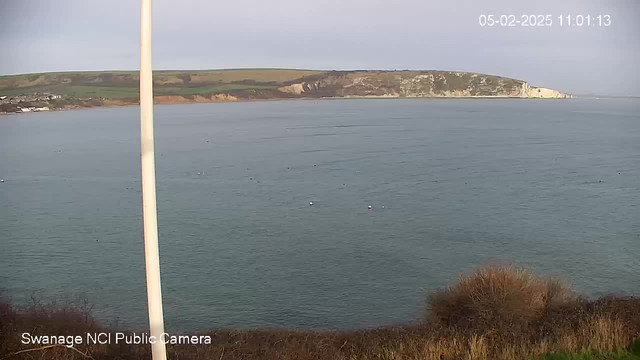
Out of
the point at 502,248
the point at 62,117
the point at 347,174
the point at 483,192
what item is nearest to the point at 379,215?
the point at 502,248

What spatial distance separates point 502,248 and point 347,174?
12.2 meters

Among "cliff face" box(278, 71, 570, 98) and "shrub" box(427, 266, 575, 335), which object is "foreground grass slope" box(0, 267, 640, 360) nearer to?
"shrub" box(427, 266, 575, 335)

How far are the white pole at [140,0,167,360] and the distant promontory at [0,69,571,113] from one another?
28.1 metres

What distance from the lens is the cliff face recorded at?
2712 inches

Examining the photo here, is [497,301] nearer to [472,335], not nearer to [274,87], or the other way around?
[472,335]

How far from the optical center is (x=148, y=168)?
317 centimetres

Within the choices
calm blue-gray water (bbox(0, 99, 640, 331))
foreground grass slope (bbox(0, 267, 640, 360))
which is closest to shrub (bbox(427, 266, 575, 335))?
foreground grass slope (bbox(0, 267, 640, 360))

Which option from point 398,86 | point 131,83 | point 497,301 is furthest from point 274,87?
point 497,301

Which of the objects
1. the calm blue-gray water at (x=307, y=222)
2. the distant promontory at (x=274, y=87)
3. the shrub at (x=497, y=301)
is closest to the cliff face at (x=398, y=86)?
the distant promontory at (x=274, y=87)

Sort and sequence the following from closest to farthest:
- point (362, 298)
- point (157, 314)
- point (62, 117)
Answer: point (157, 314), point (362, 298), point (62, 117)

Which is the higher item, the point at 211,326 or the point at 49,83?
the point at 49,83

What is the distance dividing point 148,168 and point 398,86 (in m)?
70.4

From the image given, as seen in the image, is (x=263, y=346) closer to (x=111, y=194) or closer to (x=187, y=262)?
(x=187, y=262)

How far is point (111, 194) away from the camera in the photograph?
22.1 metres
